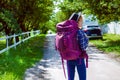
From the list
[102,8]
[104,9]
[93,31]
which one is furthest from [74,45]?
[93,31]

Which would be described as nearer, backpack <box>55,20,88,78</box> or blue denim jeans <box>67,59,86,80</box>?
backpack <box>55,20,88,78</box>

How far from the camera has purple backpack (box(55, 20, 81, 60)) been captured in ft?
21.3

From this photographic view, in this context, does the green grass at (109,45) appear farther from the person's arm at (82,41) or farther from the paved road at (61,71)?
the person's arm at (82,41)

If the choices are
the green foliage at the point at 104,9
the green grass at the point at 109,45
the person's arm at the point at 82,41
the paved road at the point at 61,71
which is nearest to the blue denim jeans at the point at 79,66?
the person's arm at the point at 82,41

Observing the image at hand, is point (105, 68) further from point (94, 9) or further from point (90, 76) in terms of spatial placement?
point (94, 9)

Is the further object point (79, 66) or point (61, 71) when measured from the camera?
point (61, 71)

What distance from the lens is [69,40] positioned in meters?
6.50

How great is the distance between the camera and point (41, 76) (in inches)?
408

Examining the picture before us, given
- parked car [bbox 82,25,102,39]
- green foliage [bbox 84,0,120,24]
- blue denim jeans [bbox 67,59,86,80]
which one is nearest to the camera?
blue denim jeans [bbox 67,59,86,80]

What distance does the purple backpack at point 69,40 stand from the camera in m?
6.50

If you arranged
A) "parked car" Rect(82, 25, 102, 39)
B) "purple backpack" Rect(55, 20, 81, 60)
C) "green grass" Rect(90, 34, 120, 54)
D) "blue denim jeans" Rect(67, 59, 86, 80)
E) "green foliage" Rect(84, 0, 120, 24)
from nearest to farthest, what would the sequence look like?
"purple backpack" Rect(55, 20, 81, 60) → "blue denim jeans" Rect(67, 59, 86, 80) → "green grass" Rect(90, 34, 120, 54) → "green foliage" Rect(84, 0, 120, 24) → "parked car" Rect(82, 25, 102, 39)

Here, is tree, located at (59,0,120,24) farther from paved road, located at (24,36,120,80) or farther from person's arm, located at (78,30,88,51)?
person's arm, located at (78,30,88,51)

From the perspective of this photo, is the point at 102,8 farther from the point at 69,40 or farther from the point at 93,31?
the point at 69,40

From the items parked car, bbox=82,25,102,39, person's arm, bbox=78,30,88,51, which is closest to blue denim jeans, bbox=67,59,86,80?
person's arm, bbox=78,30,88,51
